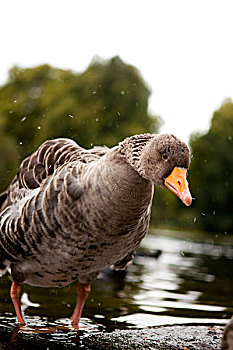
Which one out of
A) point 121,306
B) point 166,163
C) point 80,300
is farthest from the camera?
point 121,306

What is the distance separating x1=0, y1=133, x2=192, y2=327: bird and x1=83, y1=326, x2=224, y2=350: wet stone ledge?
79 centimetres

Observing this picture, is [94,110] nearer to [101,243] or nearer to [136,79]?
[136,79]

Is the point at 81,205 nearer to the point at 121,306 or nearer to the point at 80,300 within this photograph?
the point at 80,300

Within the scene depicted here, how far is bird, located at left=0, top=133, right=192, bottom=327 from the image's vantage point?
5082 millimetres

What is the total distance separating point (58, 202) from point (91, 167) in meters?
0.51

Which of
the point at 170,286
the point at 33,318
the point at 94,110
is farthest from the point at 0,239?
the point at 94,110

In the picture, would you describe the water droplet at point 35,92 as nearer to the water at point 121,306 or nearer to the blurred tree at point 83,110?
the blurred tree at point 83,110

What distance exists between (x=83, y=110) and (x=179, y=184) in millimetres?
31800

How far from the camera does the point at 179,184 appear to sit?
4805mm

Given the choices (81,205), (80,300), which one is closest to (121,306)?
(80,300)

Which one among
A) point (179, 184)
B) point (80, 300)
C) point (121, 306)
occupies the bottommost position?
point (121, 306)

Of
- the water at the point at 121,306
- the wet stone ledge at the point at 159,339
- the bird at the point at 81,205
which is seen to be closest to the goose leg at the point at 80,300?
the bird at the point at 81,205

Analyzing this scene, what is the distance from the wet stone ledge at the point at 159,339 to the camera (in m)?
5.56

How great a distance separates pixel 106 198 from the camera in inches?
213
